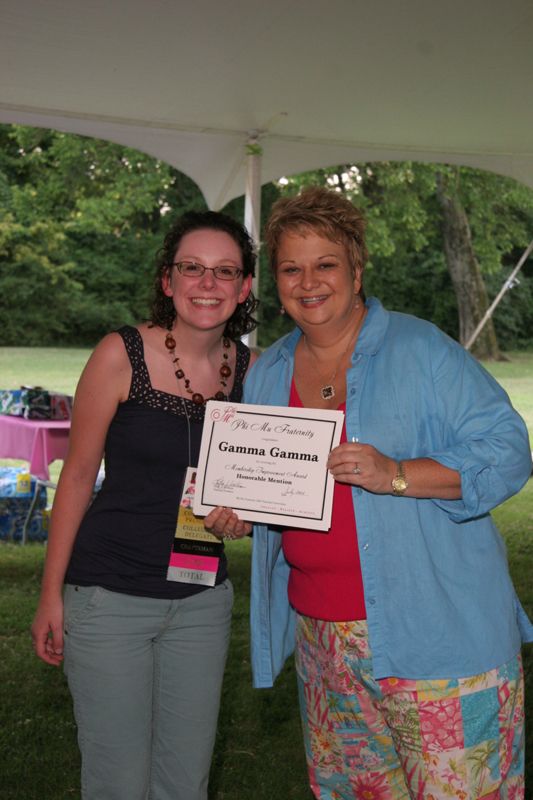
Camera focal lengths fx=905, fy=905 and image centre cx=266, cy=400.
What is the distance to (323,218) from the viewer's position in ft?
7.02

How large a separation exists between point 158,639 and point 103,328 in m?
24.4

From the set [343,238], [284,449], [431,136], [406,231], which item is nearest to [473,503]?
[284,449]

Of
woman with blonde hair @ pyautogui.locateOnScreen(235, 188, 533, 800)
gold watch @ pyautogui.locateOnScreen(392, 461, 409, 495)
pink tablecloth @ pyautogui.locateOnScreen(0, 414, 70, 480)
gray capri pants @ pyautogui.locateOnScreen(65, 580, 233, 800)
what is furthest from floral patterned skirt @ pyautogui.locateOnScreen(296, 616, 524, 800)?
pink tablecloth @ pyautogui.locateOnScreen(0, 414, 70, 480)

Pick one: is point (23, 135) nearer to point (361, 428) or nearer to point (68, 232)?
point (68, 232)

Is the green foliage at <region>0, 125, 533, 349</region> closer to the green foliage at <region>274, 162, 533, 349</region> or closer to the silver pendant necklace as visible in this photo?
the green foliage at <region>274, 162, 533, 349</region>

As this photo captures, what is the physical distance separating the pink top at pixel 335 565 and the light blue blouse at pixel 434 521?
0.07 meters

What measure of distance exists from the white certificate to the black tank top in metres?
0.10

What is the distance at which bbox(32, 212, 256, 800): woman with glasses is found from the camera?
7.20 feet

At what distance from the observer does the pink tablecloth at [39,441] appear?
791 cm

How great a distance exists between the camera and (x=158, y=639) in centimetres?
226

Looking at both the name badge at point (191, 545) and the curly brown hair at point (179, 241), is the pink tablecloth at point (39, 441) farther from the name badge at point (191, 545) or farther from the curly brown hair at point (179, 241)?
the name badge at point (191, 545)

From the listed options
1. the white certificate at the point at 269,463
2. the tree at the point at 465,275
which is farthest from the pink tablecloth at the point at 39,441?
the tree at the point at 465,275

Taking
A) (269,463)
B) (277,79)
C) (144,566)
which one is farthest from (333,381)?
(277,79)
